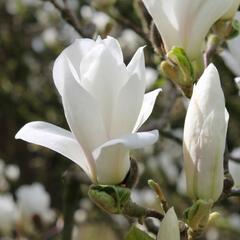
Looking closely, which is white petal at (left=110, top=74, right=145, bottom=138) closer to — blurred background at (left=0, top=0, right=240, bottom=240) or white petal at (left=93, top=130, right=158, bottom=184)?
white petal at (left=93, top=130, right=158, bottom=184)

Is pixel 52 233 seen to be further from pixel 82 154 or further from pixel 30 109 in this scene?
pixel 30 109

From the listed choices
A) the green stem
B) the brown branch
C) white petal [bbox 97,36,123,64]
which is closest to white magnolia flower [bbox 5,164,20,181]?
the green stem

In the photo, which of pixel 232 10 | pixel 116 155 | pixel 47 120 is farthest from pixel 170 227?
pixel 47 120

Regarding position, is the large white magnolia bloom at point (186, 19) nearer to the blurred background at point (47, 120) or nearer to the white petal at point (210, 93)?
the white petal at point (210, 93)

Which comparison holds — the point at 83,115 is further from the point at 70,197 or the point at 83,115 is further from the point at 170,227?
the point at 70,197

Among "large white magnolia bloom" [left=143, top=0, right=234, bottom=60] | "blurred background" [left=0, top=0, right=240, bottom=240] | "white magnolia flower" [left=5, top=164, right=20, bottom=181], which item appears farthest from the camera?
"white magnolia flower" [left=5, top=164, right=20, bottom=181]

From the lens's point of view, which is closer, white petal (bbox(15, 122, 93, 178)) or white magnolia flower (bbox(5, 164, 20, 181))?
white petal (bbox(15, 122, 93, 178))

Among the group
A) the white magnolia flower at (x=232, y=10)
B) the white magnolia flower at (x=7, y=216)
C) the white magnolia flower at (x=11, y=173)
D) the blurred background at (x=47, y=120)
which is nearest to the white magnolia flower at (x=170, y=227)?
the white magnolia flower at (x=232, y=10)
